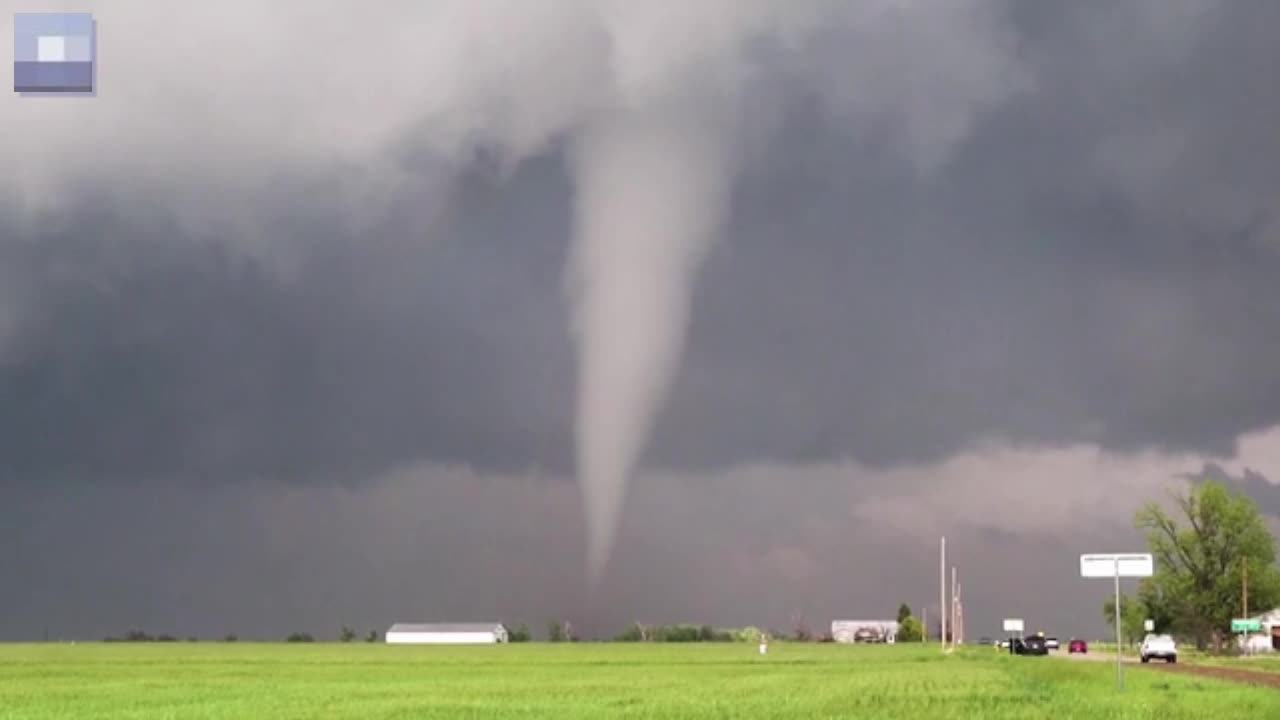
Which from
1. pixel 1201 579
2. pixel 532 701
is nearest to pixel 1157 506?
pixel 1201 579

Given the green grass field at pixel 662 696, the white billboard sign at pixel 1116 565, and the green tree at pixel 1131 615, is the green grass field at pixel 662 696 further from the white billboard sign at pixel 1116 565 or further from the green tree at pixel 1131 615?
the green tree at pixel 1131 615

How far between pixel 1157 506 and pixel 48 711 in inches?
4748

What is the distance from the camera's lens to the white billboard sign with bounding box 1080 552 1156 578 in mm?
47156

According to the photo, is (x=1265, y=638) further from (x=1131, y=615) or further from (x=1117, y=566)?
(x=1117, y=566)

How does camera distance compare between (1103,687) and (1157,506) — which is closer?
(1103,687)

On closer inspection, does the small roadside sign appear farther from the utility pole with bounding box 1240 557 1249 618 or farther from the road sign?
the road sign

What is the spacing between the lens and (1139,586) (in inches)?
6604

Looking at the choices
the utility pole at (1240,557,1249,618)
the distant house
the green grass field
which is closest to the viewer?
the green grass field

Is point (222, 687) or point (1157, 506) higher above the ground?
point (1157, 506)

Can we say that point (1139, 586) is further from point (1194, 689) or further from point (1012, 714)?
point (1012, 714)

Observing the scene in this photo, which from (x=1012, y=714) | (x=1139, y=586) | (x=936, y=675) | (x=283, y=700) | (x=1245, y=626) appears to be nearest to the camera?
(x=1012, y=714)

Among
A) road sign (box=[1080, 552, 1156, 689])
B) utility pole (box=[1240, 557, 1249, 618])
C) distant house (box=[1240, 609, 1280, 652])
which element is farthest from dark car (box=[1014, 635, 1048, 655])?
road sign (box=[1080, 552, 1156, 689])

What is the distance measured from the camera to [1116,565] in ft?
157

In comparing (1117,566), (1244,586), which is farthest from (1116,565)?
(1244,586)
